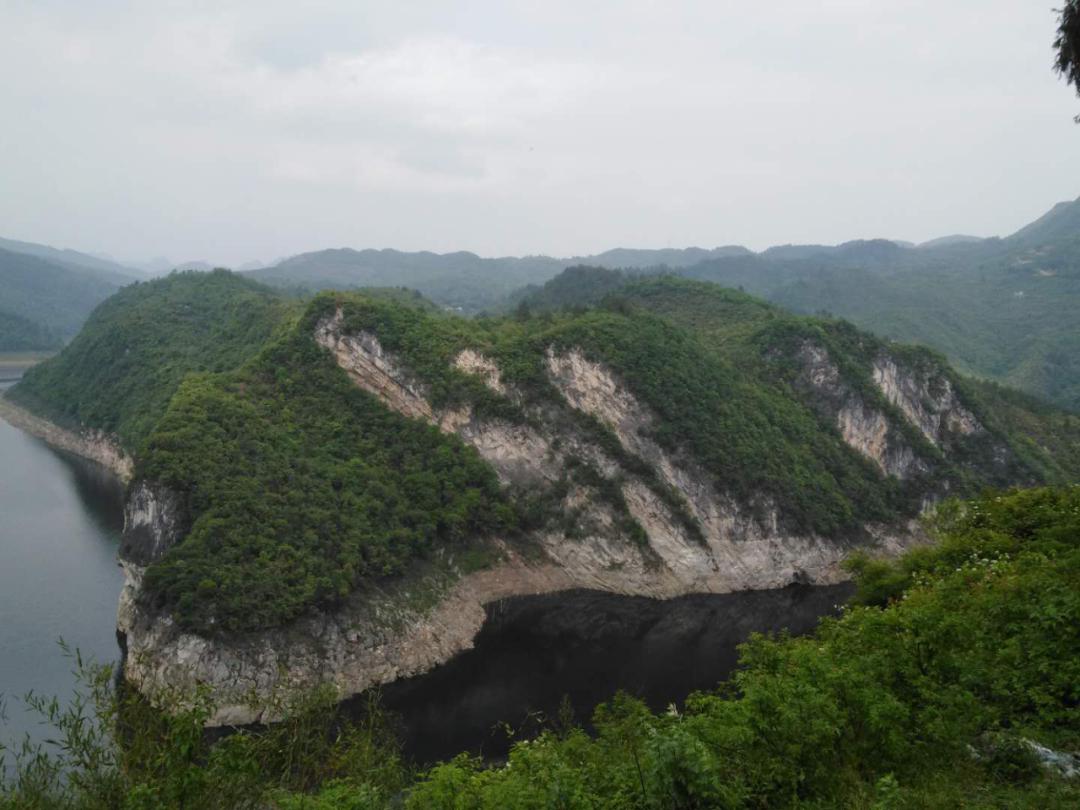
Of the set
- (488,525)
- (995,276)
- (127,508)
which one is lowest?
(488,525)

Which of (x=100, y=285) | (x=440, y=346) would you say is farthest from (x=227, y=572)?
(x=100, y=285)

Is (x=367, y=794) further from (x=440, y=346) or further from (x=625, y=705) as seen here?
(x=440, y=346)

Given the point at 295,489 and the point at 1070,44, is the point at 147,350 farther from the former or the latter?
the point at 1070,44

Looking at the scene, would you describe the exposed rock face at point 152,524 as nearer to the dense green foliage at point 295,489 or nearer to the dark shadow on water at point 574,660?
the dense green foliage at point 295,489

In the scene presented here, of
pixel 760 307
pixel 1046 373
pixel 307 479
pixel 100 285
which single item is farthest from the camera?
pixel 100 285

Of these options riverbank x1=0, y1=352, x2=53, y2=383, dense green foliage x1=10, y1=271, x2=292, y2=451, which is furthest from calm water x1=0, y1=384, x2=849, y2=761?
riverbank x1=0, y1=352, x2=53, y2=383

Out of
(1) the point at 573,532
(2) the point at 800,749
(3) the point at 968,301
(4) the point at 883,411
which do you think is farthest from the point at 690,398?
(3) the point at 968,301
